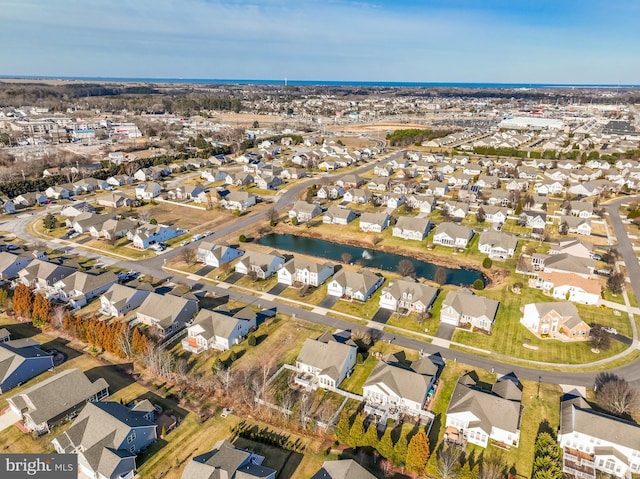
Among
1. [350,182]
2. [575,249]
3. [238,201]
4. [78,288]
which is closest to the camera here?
[78,288]

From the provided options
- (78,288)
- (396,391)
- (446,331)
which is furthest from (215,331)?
(446,331)

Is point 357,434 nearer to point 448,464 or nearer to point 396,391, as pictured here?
point 396,391

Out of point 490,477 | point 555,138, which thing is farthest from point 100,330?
point 555,138

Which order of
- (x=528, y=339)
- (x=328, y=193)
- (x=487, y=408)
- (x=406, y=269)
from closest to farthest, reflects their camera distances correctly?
1. (x=487, y=408)
2. (x=528, y=339)
3. (x=406, y=269)
4. (x=328, y=193)

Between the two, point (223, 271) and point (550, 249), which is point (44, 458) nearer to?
point (223, 271)

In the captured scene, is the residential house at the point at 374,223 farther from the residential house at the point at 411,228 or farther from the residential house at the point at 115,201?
the residential house at the point at 115,201
